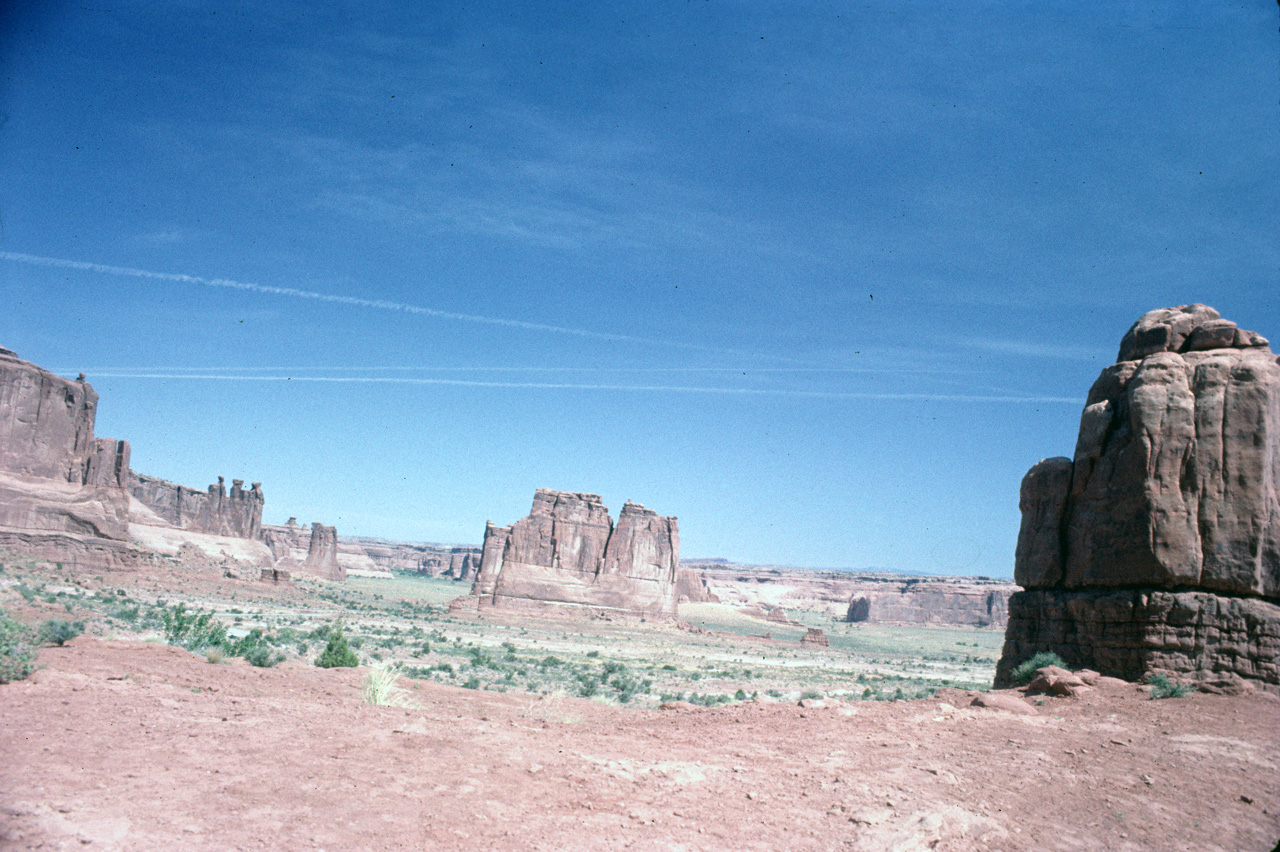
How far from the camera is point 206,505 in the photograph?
7612cm

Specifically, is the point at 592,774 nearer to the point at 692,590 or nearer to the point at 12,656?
the point at 12,656

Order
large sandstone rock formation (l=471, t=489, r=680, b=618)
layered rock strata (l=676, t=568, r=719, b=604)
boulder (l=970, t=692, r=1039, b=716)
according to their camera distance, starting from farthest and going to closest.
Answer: layered rock strata (l=676, t=568, r=719, b=604) → large sandstone rock formation (l=471, t=489, r=680, b=618) → boulder (l=970, t=692, r=1039, b=716)

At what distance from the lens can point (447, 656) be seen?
27.7 meters

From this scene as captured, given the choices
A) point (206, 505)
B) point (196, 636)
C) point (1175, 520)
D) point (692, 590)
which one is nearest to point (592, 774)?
point (1175, 520)

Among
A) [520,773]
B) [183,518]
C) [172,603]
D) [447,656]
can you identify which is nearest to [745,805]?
[520,773]

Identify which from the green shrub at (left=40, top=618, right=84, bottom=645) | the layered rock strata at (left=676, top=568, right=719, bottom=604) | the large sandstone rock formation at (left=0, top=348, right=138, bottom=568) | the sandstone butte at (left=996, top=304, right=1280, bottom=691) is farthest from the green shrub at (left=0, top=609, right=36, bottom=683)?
the layered rock strata at (left=676, top=568, right=719, bottom=604)

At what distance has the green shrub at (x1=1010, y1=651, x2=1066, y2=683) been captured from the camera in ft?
42.9

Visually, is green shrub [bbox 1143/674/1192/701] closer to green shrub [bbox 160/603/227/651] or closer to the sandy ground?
the sandy ground

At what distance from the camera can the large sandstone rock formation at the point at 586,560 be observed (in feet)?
207

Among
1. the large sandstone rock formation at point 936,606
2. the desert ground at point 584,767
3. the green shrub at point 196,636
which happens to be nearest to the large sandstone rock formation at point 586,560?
the green shrub at point 196,636

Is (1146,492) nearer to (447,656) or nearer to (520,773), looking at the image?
(520,773)

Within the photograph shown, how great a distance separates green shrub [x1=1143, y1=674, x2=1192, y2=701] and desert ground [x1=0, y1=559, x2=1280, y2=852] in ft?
0.40

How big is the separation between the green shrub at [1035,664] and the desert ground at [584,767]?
5.45 ft

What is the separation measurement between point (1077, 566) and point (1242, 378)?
14.0ft
